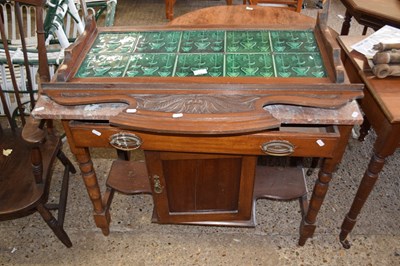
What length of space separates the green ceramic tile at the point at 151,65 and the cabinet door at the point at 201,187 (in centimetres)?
31

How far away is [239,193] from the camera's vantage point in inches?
61.3

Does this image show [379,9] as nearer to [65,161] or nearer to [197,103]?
[197,103]

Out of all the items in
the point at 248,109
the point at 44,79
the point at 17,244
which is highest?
the point at 248,109

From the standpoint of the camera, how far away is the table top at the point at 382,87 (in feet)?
3.90

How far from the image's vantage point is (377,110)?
1.27m

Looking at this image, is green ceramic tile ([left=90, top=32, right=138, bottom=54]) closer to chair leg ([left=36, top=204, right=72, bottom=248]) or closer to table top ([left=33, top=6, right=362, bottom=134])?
table top ([left=33, top=6, right=362, bottom=134])

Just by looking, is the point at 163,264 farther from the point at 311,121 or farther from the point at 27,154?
the point at 311,121

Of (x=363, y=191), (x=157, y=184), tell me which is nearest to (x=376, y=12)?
(x=363, y=191)

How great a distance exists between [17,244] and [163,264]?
0.77 meters

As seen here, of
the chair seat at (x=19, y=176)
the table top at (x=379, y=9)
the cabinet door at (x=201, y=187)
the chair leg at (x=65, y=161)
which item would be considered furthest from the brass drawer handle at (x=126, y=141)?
the table top at (x=379, y=9)

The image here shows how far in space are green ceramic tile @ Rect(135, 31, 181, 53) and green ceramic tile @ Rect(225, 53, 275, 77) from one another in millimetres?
249

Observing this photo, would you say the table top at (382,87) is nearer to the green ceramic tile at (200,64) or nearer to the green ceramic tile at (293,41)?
the green ceramic tile at (293,41)

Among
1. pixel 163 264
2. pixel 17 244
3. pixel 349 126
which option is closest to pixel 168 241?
pixel 163 264

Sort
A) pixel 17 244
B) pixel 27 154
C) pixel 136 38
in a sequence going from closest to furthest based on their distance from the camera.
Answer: pixel 136 38 < pixel 27 154 < pixel 17 244
